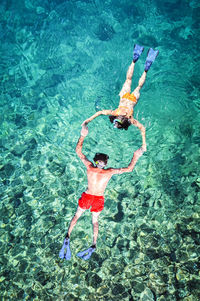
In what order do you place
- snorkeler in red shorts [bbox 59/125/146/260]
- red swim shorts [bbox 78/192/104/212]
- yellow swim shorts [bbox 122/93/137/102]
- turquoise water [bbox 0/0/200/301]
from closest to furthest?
snorkeler in red shorts [bbox 59/125/146/260] < red swim shorts [bbox 78/192/104/212] < turquoise water [bbox 0/0/200/301] < yellow swim shorts [bbox 122/93/137/102]

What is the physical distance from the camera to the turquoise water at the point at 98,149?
175 inches

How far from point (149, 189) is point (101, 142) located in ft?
7.96

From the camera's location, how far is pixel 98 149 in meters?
6.70

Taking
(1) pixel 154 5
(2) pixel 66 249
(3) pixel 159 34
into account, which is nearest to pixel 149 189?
(2) pixel 66 249

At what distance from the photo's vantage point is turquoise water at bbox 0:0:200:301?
4445 mm

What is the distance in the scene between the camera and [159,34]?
957 centimetres

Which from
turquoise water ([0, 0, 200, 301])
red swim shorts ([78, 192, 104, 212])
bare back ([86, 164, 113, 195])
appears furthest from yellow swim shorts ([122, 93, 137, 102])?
red swim shorts ([78, 192, 104, 212])

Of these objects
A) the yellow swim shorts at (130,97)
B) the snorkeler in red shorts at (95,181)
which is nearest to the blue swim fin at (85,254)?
the snorkeler in red shorts at (95,181)

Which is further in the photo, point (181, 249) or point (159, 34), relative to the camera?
point (159, 34)

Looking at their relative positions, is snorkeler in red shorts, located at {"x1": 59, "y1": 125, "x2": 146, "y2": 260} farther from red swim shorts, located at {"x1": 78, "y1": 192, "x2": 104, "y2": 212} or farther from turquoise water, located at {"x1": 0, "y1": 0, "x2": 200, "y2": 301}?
turquoise water, located at {"x1": 0, "y1": 0, "x2": 200, "y2": 301}

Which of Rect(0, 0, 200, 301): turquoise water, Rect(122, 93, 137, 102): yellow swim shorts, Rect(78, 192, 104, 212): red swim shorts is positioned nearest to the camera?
Rect(78, 192, 104, 212): red swim shorts

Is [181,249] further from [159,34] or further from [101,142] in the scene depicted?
[159,34]

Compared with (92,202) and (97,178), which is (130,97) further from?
(92,202)

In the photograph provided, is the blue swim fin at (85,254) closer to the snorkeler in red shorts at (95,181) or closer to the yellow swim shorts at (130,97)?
the snorkeler in red shorts at (95,181)
